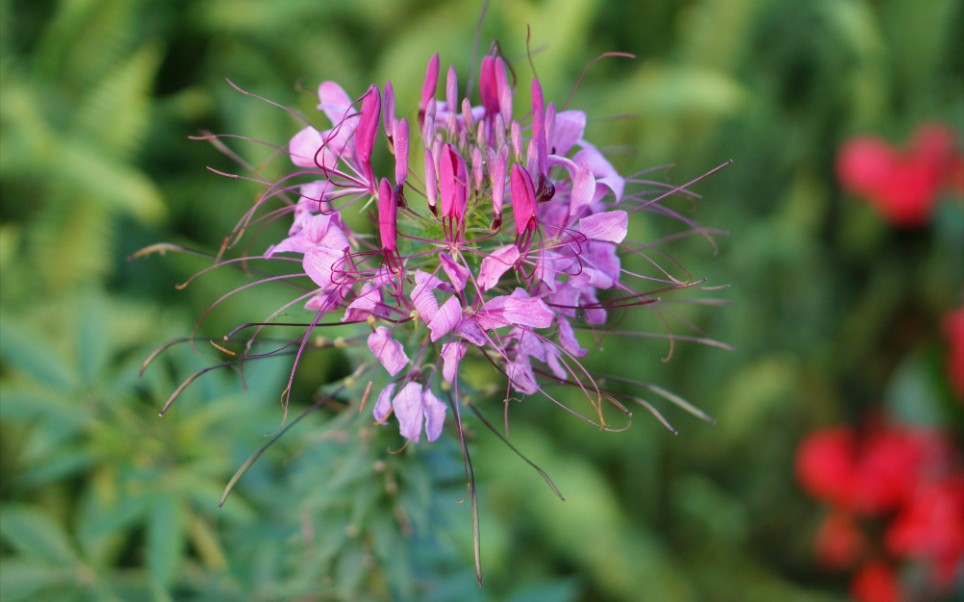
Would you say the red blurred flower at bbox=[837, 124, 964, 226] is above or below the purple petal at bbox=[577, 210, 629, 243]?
below

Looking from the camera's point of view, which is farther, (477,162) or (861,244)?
(861,244)

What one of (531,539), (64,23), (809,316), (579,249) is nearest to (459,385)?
(579,249)

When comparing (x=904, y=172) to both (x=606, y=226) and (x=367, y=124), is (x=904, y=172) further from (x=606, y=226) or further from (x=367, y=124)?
(x=367, y=124)

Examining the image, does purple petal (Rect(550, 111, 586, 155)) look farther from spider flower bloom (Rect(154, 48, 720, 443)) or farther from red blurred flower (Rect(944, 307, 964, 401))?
red blurred flower (Rect(944, 307, 964, 401))

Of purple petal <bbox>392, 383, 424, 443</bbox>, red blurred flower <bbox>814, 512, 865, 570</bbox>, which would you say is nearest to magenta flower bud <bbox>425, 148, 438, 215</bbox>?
purple petal <bbox>392, 383, 424, 443</bbox>

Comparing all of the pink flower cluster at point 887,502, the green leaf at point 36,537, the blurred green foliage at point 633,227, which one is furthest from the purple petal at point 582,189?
the pink flower cluster at point 887,502

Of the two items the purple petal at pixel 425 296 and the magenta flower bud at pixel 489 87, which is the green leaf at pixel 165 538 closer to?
the purple petal at pixel 425 296

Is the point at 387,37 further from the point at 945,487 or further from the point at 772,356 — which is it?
the point at 945,487
